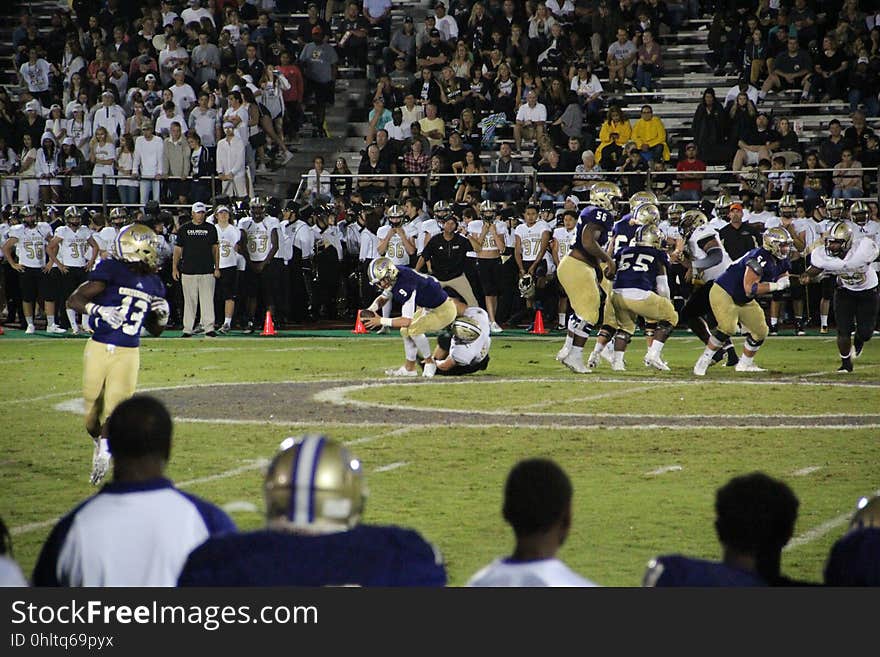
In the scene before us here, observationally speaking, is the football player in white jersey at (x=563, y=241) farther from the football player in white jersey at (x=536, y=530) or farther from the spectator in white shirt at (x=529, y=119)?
the football player in white jersey at (x=536, y=530)

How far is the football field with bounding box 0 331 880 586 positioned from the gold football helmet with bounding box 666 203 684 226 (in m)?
2.31

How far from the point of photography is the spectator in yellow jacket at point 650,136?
2202cm

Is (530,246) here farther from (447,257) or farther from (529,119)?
(529,119)

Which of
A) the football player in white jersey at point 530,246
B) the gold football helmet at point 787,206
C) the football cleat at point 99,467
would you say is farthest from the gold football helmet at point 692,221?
the football cleat at point 99,467

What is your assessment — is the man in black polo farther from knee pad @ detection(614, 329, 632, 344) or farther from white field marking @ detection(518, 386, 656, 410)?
white field marking @ detection(518, 386, 656, 410)

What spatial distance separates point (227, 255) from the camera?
20.1m

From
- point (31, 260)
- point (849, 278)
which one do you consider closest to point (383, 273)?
point (849, 278)

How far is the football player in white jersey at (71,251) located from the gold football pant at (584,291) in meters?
8.78

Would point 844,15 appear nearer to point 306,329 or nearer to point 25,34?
point 306,329

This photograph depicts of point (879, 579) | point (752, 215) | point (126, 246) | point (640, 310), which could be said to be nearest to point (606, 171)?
point (752, 215)

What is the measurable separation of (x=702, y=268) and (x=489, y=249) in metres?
4.81

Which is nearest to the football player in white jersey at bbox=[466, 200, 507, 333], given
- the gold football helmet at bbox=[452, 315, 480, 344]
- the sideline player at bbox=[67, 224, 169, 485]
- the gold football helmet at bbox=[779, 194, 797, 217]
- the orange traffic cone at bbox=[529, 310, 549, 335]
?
the orange traffic cone at bbox=[529, 310, 549, 335]

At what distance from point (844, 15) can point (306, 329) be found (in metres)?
10.8

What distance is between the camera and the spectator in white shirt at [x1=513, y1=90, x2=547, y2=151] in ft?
75.2
